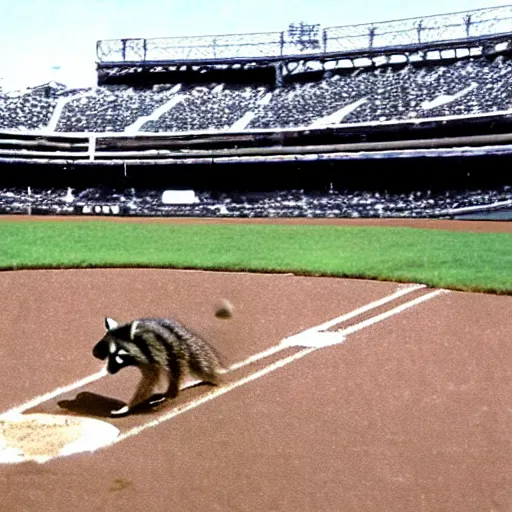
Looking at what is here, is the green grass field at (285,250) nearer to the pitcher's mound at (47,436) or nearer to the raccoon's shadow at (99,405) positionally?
the raccoon's shadow at (99,405)

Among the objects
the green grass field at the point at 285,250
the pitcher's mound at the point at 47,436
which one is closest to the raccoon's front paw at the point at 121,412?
the pitcher's mound at the point at 47,436

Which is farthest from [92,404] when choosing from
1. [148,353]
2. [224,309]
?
[224,309]

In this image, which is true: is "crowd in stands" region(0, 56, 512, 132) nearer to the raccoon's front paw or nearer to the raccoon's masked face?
the raccoon's masked face

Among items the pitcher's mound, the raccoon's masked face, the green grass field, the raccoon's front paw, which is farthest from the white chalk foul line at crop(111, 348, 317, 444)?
the green grass field

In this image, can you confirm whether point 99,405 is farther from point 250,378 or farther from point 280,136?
point 280,136

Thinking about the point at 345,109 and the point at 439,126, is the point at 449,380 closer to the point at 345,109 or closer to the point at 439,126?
the point at 439,126

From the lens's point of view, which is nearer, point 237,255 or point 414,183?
point 237,255

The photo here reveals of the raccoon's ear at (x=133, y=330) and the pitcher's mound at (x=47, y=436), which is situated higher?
the raccoon's ear at (x=133, y=330)

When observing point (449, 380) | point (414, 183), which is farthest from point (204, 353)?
point (414, 183)
